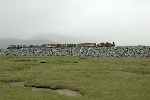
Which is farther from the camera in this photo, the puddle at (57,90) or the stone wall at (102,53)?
the stone wall at (102,53)

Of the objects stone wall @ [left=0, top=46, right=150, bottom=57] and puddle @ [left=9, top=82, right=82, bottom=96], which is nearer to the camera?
puddle @ [left=9, top=82, right=82, bottom=96]

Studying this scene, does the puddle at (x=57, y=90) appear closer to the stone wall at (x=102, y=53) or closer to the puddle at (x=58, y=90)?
the puddle at (x=58, y=90)

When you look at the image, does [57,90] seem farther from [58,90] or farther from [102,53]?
[102,53]

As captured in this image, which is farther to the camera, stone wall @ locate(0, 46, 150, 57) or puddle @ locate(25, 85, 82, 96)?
stone wall @ locate(0, 46, 150, 57)

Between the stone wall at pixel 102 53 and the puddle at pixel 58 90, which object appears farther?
the stone wall at pixel 102 53

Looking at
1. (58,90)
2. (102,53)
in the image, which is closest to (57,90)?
(58,90)

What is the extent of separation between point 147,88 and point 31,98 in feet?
35.2

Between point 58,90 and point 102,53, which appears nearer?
point 58,90

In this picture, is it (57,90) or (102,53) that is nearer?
(57,90)

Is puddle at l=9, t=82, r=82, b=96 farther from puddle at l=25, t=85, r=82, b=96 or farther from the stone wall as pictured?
the stone wall

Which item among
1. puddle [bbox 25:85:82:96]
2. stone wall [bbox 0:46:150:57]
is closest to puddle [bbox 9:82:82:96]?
puddle [bbox 25:85:82:96]

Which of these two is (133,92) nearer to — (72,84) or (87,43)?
(72,84)

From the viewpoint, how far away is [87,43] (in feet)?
611

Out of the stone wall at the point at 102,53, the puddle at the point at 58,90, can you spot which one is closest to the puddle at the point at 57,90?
the puddle at the point at 58,90
